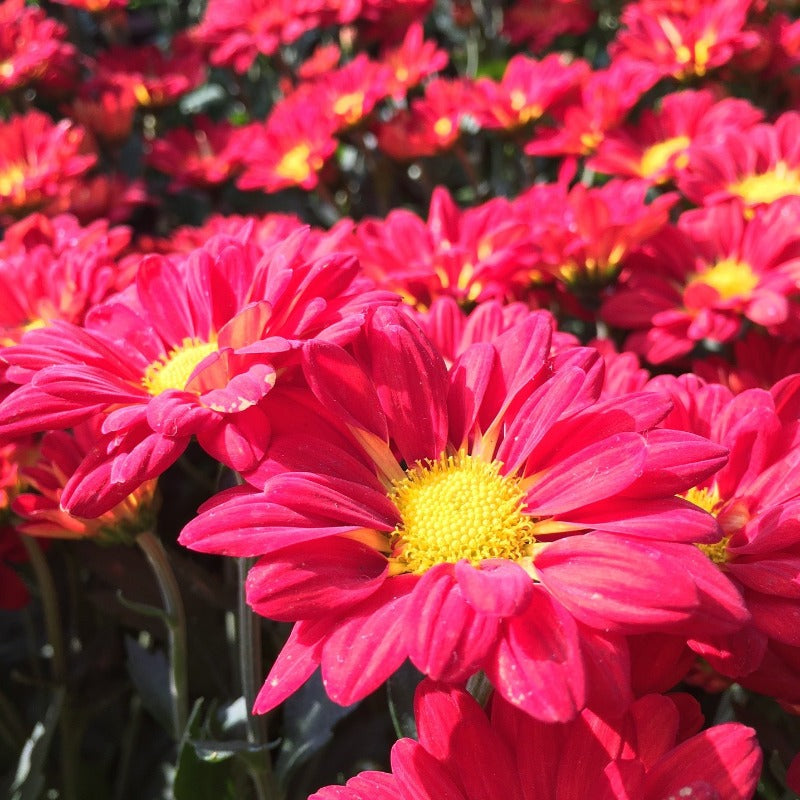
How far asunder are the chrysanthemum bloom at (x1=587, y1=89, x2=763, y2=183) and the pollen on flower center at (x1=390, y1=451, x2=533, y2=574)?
0.58m

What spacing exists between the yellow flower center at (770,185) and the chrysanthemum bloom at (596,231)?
0.13 m

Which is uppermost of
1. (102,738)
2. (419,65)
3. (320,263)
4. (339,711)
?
(320,263)

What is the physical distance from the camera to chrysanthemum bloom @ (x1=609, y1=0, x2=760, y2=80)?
110cm

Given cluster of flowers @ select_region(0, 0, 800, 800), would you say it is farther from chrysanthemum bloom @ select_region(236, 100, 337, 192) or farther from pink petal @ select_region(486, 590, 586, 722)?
chrysanthemum bloom @ select_region(236, 100, 337, 192)

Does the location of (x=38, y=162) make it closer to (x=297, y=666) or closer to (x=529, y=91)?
(x=529, y=91)

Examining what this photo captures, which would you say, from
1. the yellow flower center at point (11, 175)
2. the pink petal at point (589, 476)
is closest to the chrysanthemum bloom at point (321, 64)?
the yellow flower center at point (11, 175)

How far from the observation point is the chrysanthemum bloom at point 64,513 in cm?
56

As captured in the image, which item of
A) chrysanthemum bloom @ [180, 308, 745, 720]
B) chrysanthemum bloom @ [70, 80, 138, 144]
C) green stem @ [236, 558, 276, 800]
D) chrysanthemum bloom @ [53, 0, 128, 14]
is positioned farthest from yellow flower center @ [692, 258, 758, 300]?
chrysanthemum bloom @ [53, 0, 128, 14]

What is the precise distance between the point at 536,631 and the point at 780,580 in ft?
0.47

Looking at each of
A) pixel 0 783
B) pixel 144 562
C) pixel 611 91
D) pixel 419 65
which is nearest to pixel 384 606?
pixel 144 562

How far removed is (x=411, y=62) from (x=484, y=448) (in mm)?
1076

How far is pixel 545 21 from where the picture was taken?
5.19ft

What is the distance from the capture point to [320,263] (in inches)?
18.9

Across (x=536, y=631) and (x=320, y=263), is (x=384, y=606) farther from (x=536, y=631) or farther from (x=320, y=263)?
(x=320, y=263)
